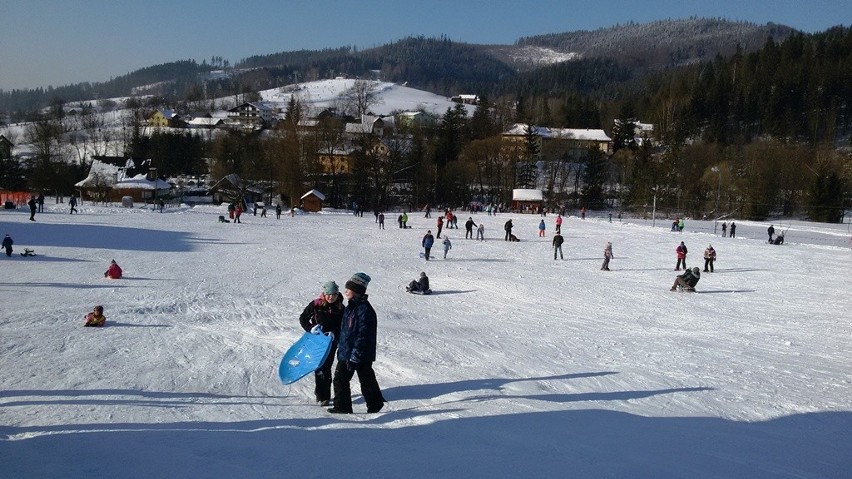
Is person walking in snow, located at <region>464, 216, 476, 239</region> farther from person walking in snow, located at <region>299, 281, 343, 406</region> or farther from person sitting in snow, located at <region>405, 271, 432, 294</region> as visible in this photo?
→ person walking in snow, located at <region>299, 281, 343, 406</region>

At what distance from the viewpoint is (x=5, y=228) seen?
24.4 meters

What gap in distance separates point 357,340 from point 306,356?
101 cm

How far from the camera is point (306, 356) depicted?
20.6ft

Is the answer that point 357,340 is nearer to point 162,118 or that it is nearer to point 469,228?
point 469,228

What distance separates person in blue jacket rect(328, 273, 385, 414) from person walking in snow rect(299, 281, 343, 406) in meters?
0.31

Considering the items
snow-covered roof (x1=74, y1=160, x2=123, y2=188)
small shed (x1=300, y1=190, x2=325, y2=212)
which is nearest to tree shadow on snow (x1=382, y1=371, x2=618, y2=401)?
small shed (x1=300, y1=190, x2=325, y2=212)

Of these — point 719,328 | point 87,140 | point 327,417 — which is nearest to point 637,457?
point 327,417

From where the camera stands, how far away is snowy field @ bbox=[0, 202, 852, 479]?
4.67 m

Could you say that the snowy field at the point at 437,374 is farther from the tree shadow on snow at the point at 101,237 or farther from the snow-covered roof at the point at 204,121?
the snow-covered roof at the point at 204,121

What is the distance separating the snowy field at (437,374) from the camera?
15.3ft

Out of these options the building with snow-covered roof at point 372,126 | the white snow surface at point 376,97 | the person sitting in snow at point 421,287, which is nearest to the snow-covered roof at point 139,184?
the building with snow-covered roof at point 372,126

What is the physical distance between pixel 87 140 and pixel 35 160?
38.6 m

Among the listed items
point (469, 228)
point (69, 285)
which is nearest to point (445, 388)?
point (69, 285)

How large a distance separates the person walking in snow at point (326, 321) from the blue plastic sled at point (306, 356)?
5 cm
